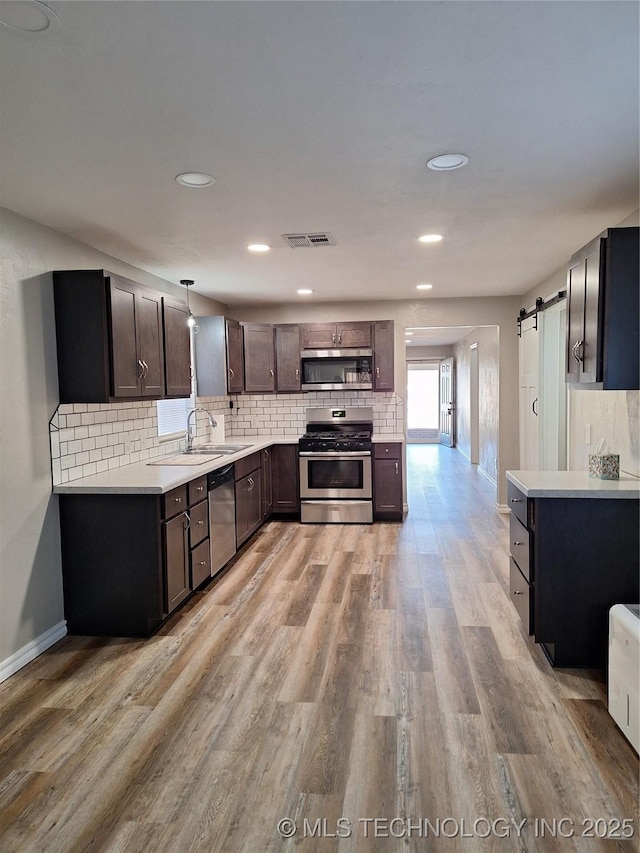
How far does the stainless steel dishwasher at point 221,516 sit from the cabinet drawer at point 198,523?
0.31 feet

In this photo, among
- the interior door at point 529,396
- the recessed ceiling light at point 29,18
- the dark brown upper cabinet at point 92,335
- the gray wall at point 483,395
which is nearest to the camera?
the recessed ceiling light at point 29,18

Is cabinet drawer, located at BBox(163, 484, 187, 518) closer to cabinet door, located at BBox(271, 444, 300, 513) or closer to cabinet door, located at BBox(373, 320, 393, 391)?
cabinet door, located at BBox(271, 444, 300, 513)

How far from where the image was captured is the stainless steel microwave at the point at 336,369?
248 inches

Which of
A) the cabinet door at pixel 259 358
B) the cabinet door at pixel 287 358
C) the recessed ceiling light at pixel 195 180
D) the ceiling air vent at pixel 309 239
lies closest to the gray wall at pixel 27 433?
the recessed ceiling light at pixel 195 180

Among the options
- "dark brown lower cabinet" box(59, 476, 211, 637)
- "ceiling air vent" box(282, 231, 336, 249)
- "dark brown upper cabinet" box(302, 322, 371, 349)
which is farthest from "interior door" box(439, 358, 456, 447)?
"dark brown lower cabinet" box(59, 476, 211, 637)

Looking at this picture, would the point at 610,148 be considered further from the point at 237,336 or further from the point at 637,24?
the point at 237,336

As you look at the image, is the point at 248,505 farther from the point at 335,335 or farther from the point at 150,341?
the point at 335,335

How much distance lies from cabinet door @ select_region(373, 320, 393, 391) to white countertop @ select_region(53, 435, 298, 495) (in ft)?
7.37

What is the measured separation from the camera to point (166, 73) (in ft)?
5.66

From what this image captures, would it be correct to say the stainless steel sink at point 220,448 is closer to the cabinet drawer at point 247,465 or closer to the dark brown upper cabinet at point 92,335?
the cabinet drawer at point 247,465

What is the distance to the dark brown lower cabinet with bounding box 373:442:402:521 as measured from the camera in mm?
6066

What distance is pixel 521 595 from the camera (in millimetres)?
3252

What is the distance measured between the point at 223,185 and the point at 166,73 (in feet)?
3.11

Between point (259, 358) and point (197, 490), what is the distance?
2.73m
